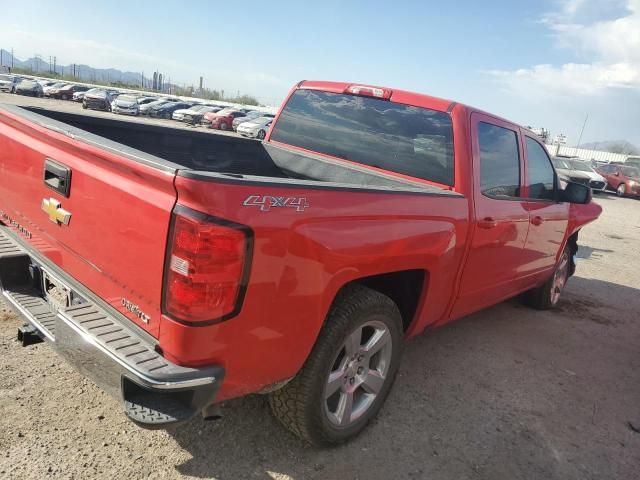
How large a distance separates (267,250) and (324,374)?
2.73ft

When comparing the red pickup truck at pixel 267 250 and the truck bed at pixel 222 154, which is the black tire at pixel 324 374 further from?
the truck bed at pixel 222 154

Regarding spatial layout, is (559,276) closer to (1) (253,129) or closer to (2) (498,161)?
(2) (498,161)

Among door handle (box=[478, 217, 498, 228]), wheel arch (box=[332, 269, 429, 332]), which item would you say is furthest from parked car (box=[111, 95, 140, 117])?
wheel arch (box=[332, 269, 429, 332])

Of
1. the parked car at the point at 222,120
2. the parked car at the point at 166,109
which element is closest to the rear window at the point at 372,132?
the parked car at the point at 222,120

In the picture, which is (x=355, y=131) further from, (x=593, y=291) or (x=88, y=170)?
(x=593, y=291)

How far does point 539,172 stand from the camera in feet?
14.6

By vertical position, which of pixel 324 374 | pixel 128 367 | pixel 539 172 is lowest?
pixel 324 374

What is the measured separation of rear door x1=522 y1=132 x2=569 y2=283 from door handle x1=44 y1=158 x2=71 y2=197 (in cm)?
334

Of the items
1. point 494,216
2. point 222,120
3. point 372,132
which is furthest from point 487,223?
point 222,120

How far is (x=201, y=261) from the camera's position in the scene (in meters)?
1.81

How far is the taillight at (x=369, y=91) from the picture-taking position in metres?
3.78

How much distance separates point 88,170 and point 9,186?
1.03 m

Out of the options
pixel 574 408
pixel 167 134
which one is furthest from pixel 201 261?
pixel 574 408

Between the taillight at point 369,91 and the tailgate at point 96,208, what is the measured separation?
219 cm
